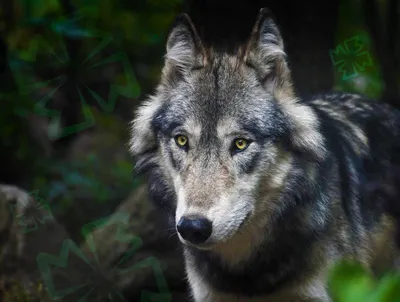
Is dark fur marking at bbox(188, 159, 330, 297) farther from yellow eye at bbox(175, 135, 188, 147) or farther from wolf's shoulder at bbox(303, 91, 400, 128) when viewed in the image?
wolf's shoulder at bbox(303, 91, 400, 128)

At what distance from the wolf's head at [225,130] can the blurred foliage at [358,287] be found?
6.15 feet

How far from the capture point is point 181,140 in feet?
9.89

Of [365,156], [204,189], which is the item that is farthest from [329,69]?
[204,189]

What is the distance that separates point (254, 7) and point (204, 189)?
2.12 m

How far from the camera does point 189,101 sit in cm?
311

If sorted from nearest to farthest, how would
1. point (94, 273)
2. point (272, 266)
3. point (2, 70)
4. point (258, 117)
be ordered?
point (258, 117)
point (272, 266)
point (94, 273)
point (2, 70)

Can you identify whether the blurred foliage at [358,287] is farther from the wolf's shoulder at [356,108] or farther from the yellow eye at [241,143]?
the wolf's shoulder at [356,108]

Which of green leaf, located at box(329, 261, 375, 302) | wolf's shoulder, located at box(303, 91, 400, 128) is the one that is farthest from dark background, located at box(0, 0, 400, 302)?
green leaf, located at box(329, 261, 375, 302)

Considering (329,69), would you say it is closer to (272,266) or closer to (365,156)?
(365,156)

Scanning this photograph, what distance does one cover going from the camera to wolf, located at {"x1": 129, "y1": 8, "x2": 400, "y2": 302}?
9.59 ft

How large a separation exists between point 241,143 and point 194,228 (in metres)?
0.56
